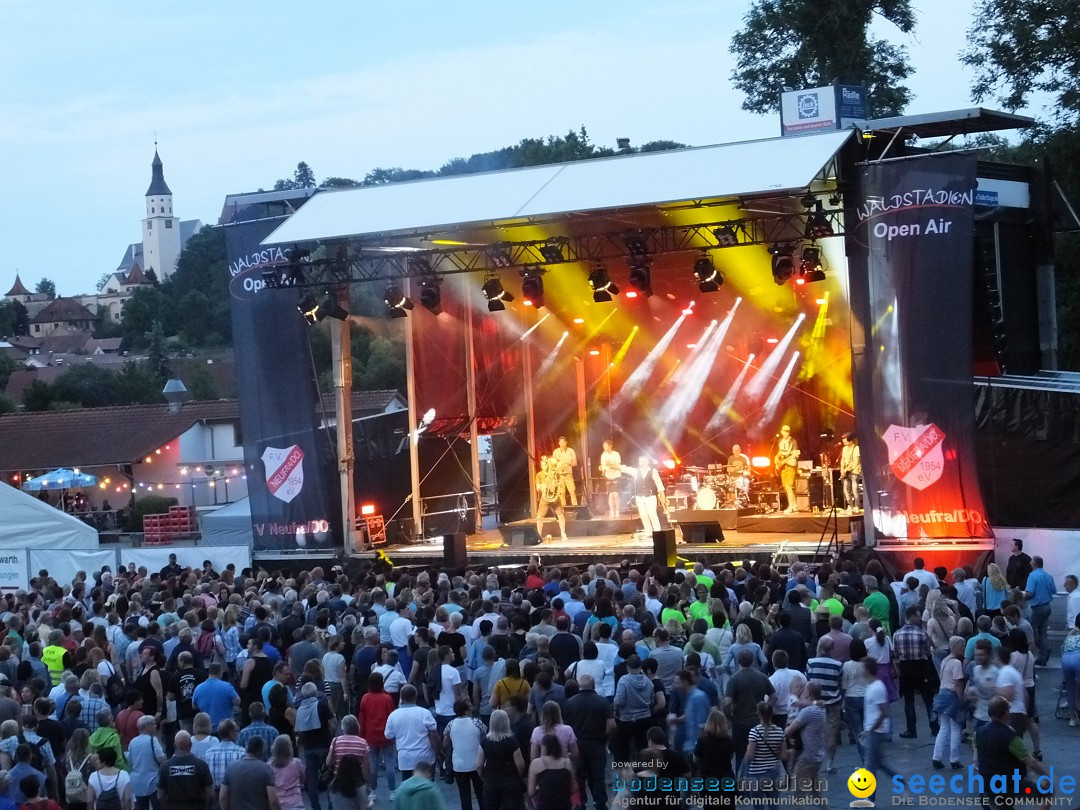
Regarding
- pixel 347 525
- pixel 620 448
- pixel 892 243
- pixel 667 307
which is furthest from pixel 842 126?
pixel 347 525

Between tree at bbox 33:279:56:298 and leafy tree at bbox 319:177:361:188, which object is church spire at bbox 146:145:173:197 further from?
leafy tree at bbox 319:177:361:188

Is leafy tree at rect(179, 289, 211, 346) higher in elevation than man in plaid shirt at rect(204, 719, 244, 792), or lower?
higher

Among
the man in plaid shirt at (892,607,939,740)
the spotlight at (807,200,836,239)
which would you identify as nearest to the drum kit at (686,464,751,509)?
the spotlight at (807,200,836,239)

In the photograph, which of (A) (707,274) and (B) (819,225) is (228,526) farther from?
(B) (819,225)

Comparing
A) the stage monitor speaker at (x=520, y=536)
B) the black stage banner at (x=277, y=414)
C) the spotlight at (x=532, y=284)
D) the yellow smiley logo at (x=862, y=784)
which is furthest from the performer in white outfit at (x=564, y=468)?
the yellow smiley logo at (x=862, y=784)

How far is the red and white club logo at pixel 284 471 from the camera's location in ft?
69.8

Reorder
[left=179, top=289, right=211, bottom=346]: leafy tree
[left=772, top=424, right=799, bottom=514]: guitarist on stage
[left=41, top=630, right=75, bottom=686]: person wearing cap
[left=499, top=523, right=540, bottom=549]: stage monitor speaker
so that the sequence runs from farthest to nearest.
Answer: [left=179, top=289, right=211, bottom=346]: leafy tree < [left=772, top=424, right=799, bottom=514]: guitarist on stage < [left=499, top=523, right=540, bottom=549]: stage monitor speaker < [left=41, top=630, right=75, bottom=686]: person wearing cap

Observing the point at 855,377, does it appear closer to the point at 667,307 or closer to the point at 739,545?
the point at 739,545

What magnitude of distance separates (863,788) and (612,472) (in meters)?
13.2

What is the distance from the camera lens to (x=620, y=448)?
971 inches

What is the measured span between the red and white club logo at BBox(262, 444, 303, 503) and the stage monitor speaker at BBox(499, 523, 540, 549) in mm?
3290

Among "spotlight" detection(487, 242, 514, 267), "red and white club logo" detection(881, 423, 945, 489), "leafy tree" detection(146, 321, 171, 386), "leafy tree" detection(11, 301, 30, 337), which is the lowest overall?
"red and white club logo" detection(881, 423, 945, 489)

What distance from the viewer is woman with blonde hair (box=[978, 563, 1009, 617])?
12.5 meters

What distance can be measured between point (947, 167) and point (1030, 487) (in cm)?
420
